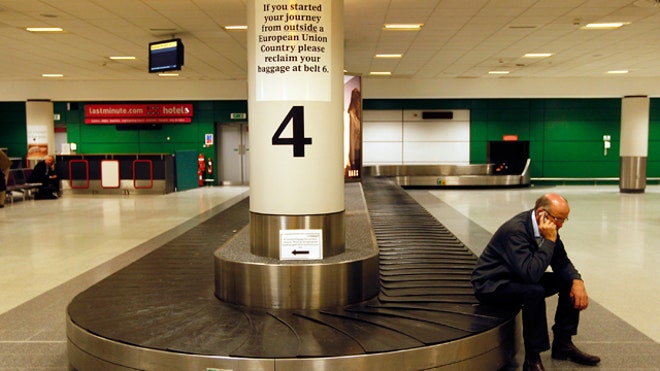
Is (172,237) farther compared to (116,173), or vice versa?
(116,173)

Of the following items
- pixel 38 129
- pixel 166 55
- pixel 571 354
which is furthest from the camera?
pixel 38 129

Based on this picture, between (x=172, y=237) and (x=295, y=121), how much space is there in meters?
5.97

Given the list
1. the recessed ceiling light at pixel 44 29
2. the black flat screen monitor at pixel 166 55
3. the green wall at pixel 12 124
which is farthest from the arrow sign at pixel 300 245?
the green wall at pixel 12 124

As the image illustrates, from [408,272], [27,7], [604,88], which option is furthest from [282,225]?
[604,88]

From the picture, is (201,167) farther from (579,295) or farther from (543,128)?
(579,295)

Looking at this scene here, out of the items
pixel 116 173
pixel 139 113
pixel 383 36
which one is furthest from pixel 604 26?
pixel 139 113

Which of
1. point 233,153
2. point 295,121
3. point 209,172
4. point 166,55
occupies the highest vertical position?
point 166,55

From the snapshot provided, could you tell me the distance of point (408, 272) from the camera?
216 inches

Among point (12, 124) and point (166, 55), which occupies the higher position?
point (166, 55)

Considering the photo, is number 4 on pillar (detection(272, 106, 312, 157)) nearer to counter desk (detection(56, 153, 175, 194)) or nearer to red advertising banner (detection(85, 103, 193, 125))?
counter desk (detection(56, 153, 175, 194))

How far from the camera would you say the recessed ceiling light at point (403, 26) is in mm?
11242

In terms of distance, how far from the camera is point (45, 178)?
1698 cm

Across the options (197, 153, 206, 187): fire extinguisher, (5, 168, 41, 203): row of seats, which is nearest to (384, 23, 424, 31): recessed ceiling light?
(5, 168, 41, 203): row of seats

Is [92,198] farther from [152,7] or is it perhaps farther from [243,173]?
[152,7]
